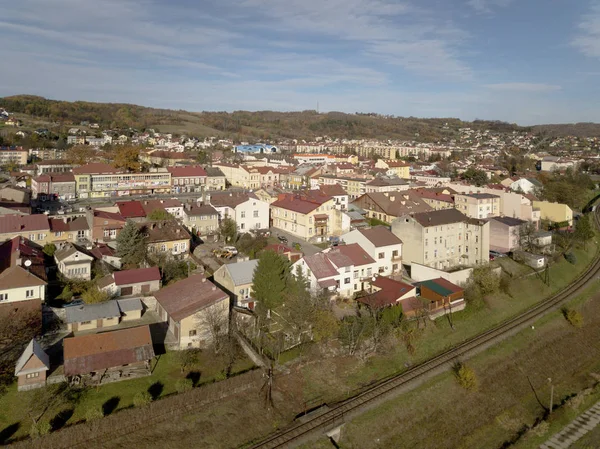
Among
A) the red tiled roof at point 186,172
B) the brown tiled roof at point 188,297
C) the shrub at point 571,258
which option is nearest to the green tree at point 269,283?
the brown tiled roof at point 188,297

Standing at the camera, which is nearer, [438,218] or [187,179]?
[438,218]

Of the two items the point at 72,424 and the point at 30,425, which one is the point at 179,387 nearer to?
the point at 72,424

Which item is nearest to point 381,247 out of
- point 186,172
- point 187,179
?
point 187,179

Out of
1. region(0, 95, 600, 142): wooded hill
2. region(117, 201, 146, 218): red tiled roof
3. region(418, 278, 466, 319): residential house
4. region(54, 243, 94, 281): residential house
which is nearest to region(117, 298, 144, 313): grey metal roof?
region(54, 243, 94, 281): residential house

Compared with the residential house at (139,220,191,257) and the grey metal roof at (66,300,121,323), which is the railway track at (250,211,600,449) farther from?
the residential house at (139,220,191,257)

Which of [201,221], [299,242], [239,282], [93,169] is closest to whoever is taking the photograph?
[239,282]

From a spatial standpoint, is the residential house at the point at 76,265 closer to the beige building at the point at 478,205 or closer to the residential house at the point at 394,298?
the residential house at the point at 394,298

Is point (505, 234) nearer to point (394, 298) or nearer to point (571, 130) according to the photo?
point (394, 298)
